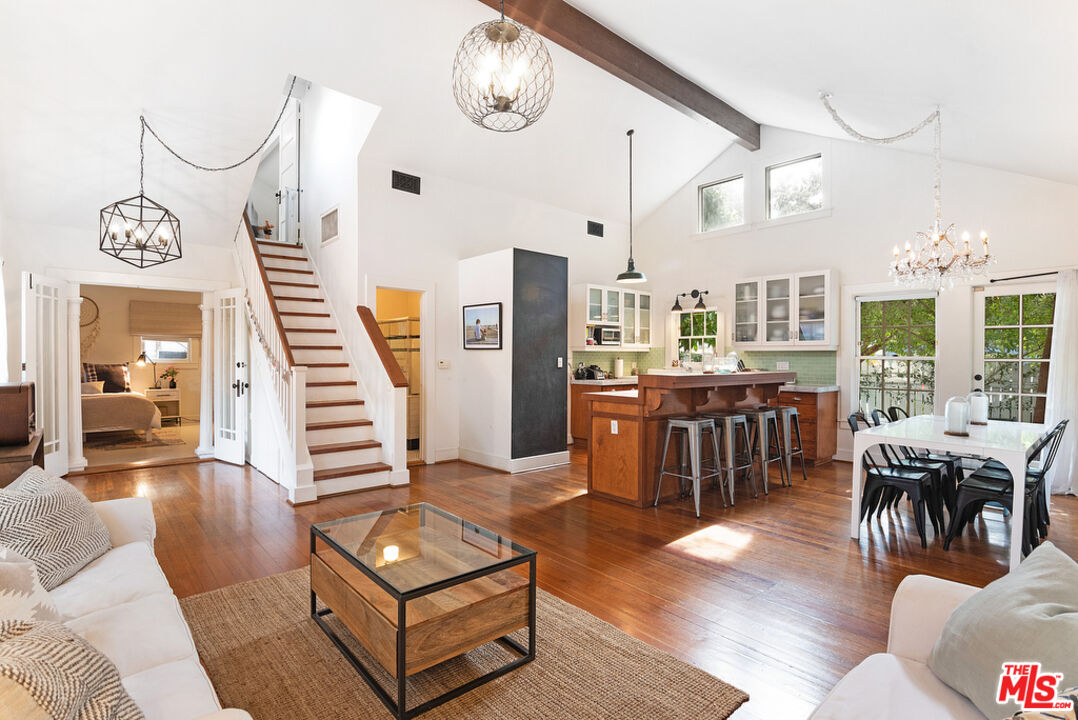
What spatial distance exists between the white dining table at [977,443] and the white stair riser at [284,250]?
706 centimetres

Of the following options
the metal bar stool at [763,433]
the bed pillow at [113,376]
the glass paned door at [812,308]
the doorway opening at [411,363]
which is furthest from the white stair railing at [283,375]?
the glass paned door at [812,308]

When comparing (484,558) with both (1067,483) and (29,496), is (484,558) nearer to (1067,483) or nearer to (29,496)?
(29,496)

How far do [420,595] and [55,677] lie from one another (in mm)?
1107

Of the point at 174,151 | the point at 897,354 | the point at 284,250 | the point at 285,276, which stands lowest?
the point at 897,354

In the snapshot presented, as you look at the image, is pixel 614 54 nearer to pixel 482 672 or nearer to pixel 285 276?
pixel 285 276

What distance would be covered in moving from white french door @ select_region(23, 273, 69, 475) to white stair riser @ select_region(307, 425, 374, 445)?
2.23m

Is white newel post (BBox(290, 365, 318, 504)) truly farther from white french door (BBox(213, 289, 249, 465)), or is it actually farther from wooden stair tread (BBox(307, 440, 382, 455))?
white french door (BBox(213, 289, 249, 465))

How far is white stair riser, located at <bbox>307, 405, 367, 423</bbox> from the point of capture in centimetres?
561

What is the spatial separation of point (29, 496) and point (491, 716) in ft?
6.58

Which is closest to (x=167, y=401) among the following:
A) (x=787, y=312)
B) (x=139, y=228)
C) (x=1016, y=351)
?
(x=139, y=228)

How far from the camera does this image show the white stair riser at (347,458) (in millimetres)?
5180

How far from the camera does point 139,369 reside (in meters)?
9.84

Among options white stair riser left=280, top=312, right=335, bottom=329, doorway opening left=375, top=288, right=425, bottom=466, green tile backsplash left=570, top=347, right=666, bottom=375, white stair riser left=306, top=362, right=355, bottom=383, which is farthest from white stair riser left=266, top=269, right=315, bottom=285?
green tile backsplash left=570, top=347, right=666, bottom=375

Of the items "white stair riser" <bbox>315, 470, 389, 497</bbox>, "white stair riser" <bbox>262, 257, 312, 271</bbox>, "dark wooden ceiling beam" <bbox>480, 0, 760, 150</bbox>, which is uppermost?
"dark wooden ceiling beam" <bbox>480, 0, 760, 150</bbox>
